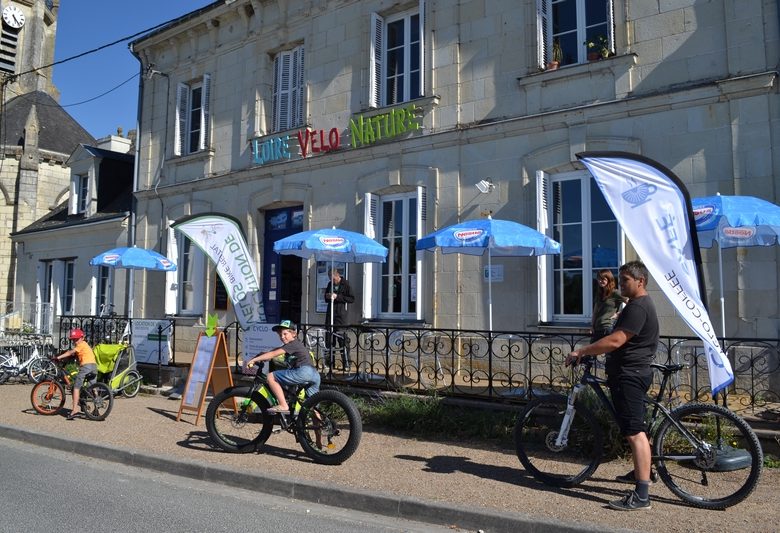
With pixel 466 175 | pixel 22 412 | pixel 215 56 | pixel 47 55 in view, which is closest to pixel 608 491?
pixel 466 175

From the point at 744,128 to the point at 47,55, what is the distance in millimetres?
45537

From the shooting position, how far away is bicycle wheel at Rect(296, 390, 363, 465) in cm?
657

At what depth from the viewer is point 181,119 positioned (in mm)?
15500

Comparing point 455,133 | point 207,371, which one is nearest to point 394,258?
point 455,133

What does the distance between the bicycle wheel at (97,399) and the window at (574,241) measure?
624 centimetres

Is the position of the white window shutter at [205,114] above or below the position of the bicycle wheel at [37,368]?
above

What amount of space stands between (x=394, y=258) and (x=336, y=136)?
259cm

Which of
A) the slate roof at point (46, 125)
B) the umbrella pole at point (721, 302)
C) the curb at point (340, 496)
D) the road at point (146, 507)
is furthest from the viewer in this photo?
the slate roof at point (46, 125)

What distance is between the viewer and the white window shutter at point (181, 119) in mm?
15406

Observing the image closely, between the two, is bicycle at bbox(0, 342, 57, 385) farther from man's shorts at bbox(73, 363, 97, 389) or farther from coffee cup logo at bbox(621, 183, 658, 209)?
coffee cup logo at bbox(621, 183, 658, 209)

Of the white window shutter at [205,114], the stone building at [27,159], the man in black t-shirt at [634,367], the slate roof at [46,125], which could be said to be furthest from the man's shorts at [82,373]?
the slate roof at [46,125]

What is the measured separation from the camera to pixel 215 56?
48.4 feet

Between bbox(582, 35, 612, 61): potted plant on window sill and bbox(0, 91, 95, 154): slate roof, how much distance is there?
76.4ft

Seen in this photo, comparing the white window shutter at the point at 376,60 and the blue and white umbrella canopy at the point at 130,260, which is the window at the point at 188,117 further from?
the white window shutter at the point at 376,60
